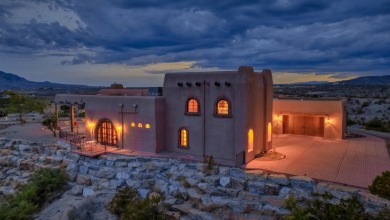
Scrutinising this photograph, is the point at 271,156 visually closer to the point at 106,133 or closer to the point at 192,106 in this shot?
the point at 192,106

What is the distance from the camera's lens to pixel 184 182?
14.6 m

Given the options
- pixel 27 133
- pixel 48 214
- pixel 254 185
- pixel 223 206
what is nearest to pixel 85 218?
pixel 48 214

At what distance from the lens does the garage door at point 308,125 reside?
2431cm

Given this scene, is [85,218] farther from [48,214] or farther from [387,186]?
[387,186]

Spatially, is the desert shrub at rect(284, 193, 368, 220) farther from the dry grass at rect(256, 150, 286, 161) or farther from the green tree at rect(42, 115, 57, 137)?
the green tree at rect(42, 115, 57, 137)

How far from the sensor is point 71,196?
15.5m

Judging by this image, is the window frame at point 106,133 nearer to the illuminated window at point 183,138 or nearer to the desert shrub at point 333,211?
the illuminated window at point 183,138

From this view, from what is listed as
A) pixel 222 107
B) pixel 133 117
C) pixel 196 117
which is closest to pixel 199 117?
pixel 196 117

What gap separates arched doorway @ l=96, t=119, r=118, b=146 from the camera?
1988cm

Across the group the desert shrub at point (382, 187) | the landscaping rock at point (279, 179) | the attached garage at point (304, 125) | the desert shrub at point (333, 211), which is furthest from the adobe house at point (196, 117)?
the attached garage at point (304, 125)

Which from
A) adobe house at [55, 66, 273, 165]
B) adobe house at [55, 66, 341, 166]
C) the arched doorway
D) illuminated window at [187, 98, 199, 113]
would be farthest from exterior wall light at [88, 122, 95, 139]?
illuminated window at [187, 98, 199, 113]

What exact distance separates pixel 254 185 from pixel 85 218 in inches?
297

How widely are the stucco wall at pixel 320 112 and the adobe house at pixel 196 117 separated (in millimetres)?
6202

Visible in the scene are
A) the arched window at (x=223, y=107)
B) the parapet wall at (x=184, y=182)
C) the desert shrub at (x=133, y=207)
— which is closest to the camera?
the desert shrub at (x=133, y=207)
